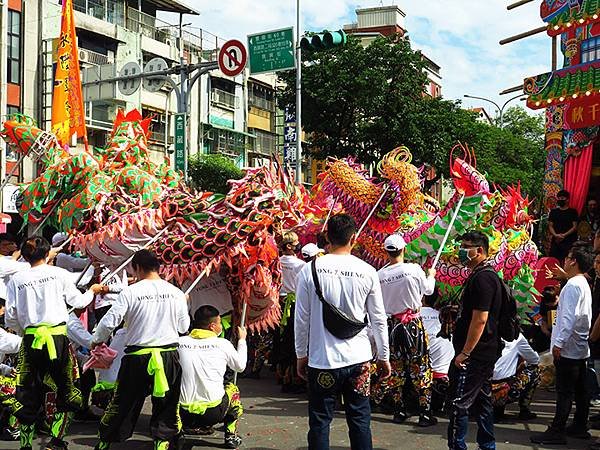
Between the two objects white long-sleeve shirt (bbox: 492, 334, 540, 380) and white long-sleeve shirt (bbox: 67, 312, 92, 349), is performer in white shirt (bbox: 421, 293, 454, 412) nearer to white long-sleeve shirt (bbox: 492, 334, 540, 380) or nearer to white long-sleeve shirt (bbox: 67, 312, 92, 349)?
white long-sleeve shirt (bbox: 492, 334, 540, 380)

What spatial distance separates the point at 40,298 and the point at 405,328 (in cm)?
296

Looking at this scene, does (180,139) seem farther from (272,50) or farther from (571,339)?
(571,339)

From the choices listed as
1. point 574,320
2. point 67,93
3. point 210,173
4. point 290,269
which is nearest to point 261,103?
point 210,173

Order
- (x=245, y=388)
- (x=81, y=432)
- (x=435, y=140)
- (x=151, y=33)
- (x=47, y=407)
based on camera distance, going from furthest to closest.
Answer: (x=151, y=33) → (x=435, y=140) → (x=245, y=388) → (x=81, y=432) → (x=47, y=407)

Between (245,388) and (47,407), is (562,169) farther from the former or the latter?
(47,407)

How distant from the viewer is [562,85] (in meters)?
9.90

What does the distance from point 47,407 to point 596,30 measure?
28.2 ft

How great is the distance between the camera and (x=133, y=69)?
682 inches

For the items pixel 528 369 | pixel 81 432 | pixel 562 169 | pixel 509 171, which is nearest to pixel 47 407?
pixel 81 432

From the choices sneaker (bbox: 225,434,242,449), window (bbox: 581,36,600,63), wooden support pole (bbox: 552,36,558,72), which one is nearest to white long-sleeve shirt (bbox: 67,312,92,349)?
sneaker (bbox: 225,434,242,449)

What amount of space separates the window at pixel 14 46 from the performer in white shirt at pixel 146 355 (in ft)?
68.9

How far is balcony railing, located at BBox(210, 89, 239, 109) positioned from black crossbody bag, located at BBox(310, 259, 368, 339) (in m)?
29.3

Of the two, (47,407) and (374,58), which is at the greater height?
(374,58)

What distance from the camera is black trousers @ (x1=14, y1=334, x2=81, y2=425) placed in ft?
16.7
